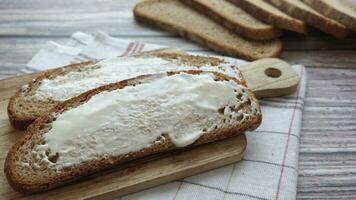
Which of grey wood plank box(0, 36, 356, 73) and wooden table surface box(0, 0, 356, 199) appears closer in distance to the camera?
wooden table surface box(0, 0, 356, 199)

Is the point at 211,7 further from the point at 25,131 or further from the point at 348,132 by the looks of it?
the point at 25,131

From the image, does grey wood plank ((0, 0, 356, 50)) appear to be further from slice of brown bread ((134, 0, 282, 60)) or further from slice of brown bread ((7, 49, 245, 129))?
slice of brown bread ((7, 49, 245, 129))

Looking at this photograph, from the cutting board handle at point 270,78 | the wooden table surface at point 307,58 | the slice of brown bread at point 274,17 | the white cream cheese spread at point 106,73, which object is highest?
the white cream cheese spread at point 106,73

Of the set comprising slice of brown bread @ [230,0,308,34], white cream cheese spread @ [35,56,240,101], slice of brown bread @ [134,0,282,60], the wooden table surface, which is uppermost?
white cream cheese spread @ [35,56,240,101]

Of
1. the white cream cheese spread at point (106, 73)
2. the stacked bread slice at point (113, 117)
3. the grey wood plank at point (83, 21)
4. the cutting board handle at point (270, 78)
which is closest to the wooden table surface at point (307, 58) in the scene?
the grey wood plank at point (83, 21)

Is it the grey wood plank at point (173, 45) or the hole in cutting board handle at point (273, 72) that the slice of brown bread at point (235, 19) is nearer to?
the grey wood plank at point (173, 45)

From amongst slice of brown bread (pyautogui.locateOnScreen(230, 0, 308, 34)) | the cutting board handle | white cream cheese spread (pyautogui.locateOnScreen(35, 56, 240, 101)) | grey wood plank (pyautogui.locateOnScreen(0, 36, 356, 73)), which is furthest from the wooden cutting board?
slice of brown bread (pyautogui.locateOnScreen(230, 0, 308, 34))

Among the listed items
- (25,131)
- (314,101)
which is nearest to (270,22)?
(314,101)
